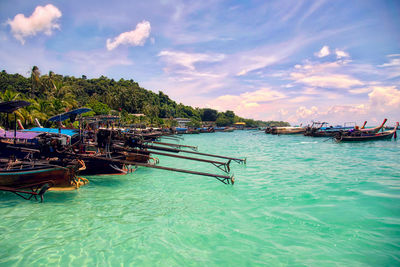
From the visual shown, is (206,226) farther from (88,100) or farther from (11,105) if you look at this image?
(88,100)

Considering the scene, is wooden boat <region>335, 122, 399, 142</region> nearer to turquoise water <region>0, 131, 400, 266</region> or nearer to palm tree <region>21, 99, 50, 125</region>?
turquoise water <region>0, 131, 400, 266</region>

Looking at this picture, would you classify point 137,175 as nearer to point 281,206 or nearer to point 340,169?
point 281,206

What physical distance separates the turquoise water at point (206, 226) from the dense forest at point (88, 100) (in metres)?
14.7

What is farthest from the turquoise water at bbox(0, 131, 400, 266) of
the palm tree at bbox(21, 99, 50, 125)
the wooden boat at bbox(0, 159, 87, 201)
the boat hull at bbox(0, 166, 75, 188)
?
the palm tree at bbox(21, 99, 50, 125)

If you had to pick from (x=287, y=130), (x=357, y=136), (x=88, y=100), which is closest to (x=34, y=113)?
(x=357, y=136)

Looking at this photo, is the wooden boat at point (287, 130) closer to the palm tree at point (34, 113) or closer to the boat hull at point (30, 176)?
the palm tree at point (34, 113)

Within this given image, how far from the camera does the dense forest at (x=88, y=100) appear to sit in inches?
1232

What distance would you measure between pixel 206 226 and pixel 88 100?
8491cm

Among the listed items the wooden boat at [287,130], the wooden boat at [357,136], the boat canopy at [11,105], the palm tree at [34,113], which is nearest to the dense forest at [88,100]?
the palm tree at [34,113]

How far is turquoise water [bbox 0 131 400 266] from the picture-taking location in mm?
5738

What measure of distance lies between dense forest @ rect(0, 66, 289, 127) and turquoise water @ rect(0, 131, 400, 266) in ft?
48.1

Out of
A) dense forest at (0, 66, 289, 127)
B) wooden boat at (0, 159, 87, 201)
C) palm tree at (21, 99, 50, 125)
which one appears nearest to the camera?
wooden boat at (0, 159, 87, 201)

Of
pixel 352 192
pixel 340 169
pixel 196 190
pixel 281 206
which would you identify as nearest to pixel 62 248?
pixel 196 190

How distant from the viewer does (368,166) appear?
1708 cm
